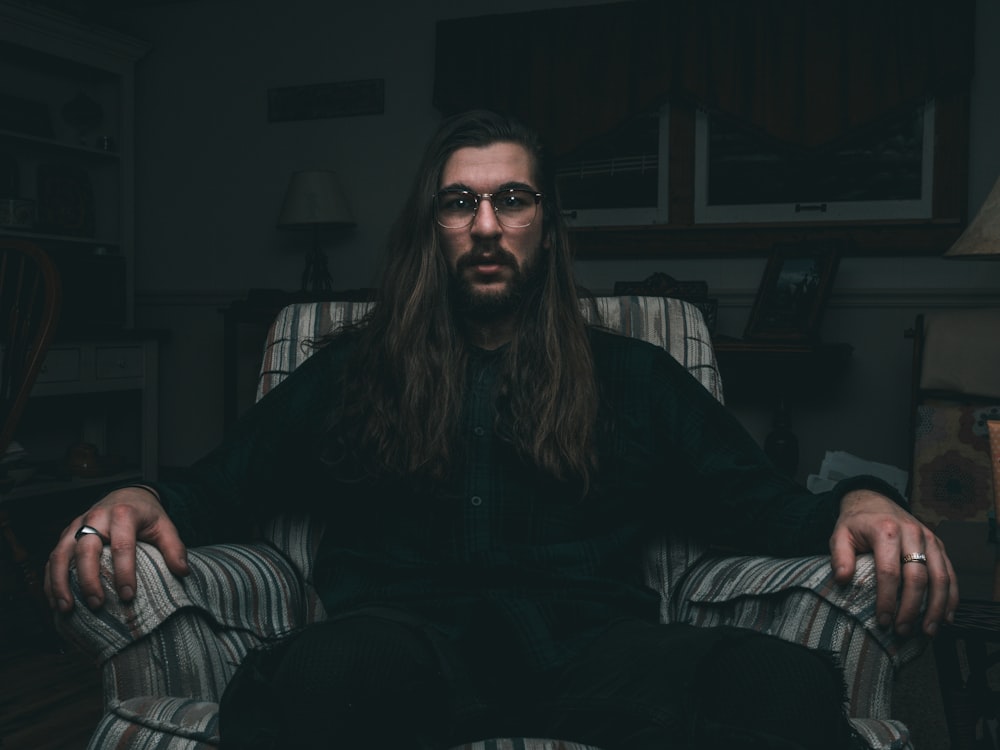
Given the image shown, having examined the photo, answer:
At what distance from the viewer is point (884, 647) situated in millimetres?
1066

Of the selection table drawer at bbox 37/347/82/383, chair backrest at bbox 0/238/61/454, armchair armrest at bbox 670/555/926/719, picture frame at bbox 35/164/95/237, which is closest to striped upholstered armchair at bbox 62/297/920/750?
armchair armrest at bbox 670/555/926/719

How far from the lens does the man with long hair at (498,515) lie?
97 cm

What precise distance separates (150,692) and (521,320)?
0.79m

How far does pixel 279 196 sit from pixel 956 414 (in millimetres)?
3124

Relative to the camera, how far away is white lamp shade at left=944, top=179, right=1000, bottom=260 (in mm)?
2539

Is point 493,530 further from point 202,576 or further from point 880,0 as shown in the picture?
point 880,0

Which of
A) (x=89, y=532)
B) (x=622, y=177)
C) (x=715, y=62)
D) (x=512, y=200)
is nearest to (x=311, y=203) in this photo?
(x=622, y=177)

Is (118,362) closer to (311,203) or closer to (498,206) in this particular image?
(311,203)

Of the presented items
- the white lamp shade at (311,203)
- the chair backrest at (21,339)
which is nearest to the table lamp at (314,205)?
the white lamp shade at (311,203)

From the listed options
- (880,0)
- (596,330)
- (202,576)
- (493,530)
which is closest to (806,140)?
(880,0)

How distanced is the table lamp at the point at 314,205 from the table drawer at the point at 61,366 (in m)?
1.02

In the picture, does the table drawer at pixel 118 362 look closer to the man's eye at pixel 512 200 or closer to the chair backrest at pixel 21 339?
the chair backrest at pixel 21 339

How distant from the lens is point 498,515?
136cm

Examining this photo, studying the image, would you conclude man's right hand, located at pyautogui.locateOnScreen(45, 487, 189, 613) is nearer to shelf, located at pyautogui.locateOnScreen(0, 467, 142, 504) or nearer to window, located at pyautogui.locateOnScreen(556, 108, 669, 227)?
window, located at pyautogui.locateOnScreen(556, 108, 669, 227)
